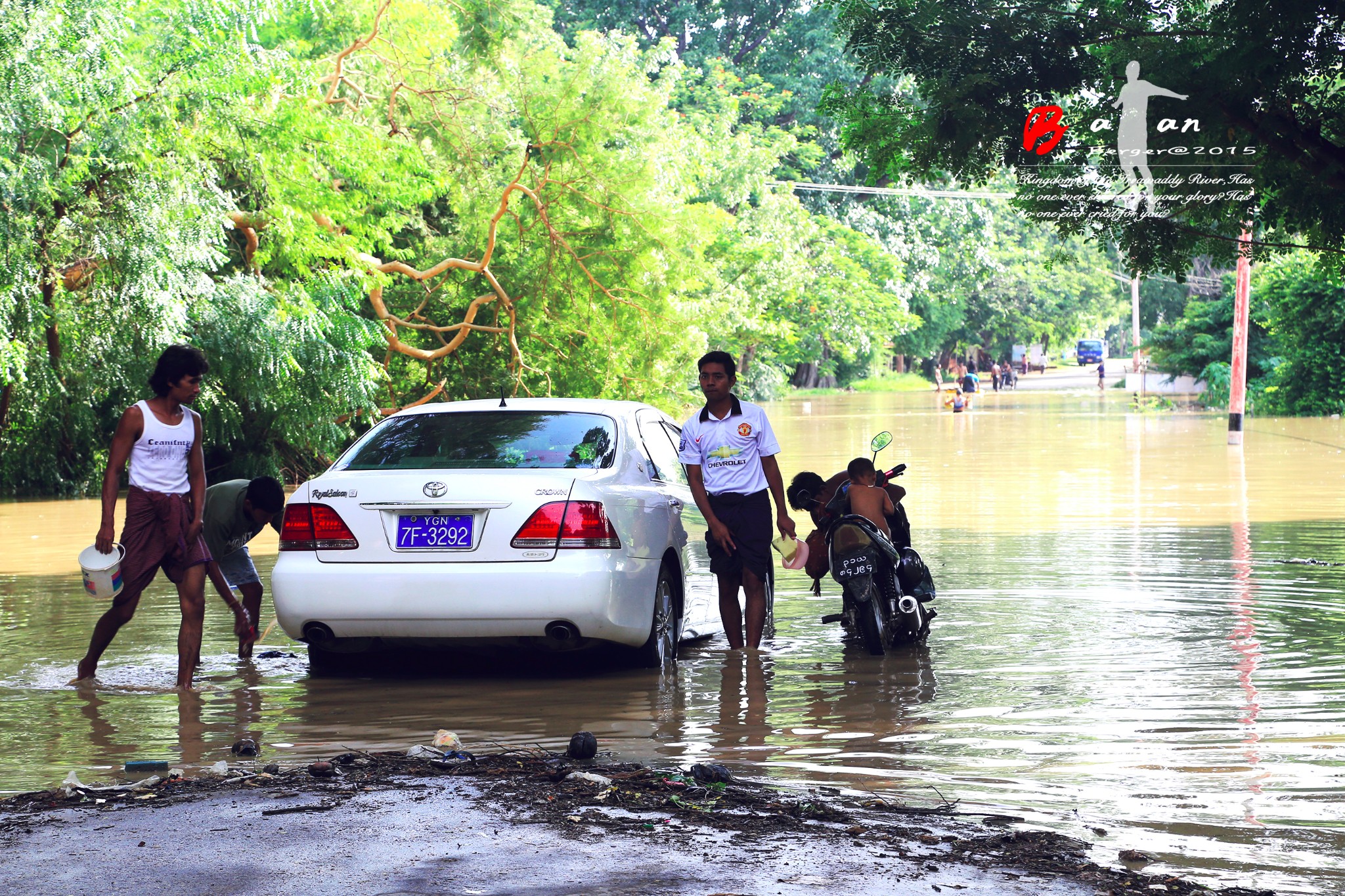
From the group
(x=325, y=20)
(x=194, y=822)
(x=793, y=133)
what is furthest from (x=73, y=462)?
(x=793, y=133)

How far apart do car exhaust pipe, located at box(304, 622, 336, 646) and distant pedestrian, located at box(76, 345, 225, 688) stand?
1.85 ft

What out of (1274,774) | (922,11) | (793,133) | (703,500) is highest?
(793,133)

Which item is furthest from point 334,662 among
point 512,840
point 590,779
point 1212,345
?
point 1212,345

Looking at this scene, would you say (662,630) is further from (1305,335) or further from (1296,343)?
(1296,343)

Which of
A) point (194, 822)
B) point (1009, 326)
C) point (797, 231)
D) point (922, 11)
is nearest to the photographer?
point (194, 822)

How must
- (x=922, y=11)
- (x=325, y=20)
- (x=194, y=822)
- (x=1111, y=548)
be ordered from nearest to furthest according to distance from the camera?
(x=194, y=822) < (x=922, y=11) < (x=1111, y=548) < (x=325, y=20)

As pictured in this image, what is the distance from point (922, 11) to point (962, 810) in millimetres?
6061

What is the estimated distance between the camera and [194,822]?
5.12 m

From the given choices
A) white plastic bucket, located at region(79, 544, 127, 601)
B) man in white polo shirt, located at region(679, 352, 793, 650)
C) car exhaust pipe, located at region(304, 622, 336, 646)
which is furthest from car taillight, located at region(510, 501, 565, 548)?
white plastic bucket, located at region(79, 544, 127, 601)

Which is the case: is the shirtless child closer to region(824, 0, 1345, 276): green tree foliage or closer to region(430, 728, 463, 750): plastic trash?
region(824, 0, 1345, 276): green tree foliage

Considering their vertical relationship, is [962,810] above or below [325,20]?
below

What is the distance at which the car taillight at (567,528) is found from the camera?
7.72m

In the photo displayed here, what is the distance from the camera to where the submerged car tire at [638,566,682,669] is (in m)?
8.36

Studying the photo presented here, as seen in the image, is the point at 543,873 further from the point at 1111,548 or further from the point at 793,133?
the point at 793,133
